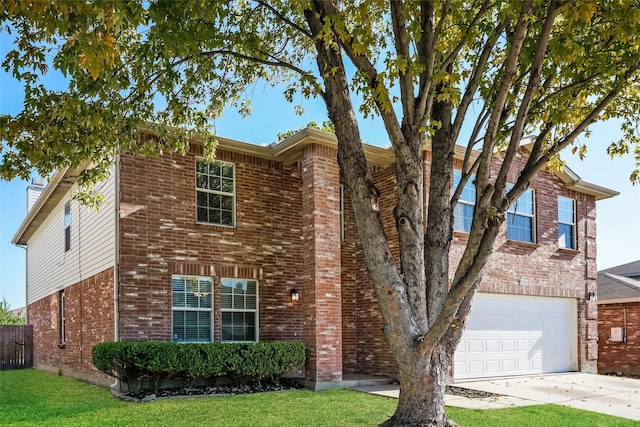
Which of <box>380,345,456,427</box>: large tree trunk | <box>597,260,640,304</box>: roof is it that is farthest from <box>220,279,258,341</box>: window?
<box>597,260,640,304</box>: roof

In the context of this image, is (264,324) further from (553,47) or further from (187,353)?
(553,47)

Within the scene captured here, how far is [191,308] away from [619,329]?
545 inches

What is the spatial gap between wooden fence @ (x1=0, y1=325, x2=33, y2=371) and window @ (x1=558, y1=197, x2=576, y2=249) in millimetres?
18810

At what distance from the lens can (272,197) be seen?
13195 millimetres

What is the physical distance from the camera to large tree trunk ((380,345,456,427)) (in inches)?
237

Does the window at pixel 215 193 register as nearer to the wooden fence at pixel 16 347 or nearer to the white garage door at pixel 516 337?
the white garage door at pixel 516 337

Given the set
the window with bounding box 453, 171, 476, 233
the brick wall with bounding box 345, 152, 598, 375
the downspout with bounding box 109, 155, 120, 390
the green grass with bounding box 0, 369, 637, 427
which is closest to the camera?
the green grass with bounding box 0, 369, 637, 427

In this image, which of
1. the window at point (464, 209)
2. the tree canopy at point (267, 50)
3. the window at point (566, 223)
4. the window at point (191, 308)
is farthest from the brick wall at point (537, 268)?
the tree canopy at point (267, 50)

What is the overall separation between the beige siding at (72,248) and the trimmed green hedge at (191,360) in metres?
2.11

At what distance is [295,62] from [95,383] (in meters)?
8.43

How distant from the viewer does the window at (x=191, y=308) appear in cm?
1145

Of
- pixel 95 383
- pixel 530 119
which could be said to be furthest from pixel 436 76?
pixel 95 383

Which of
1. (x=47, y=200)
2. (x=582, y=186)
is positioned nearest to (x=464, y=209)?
(x=582, y=186)

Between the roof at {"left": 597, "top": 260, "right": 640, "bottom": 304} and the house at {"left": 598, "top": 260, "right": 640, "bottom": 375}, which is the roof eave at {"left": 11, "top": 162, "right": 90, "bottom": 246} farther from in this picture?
the house at {"left": 598, "top": 260, "right": 640, "bottom": 375}
